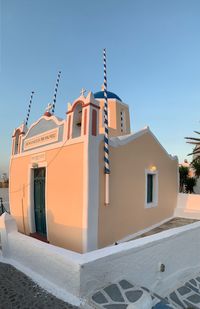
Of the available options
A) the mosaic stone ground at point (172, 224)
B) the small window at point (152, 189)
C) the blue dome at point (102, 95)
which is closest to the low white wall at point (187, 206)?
the mosaic stone ground at point (172, 224)

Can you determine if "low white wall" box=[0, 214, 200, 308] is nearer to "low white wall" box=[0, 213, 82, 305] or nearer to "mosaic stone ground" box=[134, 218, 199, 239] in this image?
"low white wall" box=[0, 213, 82, 305]

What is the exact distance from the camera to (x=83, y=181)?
626 cm

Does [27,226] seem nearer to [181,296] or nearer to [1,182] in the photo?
[181,296]

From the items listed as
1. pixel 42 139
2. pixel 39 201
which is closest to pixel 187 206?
pixel 39 201

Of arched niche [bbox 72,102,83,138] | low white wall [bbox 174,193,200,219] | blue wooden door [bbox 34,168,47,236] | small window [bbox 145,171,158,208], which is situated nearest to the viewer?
arched niche [bbox 72,102,83,138]

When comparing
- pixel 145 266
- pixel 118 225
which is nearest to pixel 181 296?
pixel 145 266

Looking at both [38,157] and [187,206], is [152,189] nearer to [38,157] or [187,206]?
[187,206]

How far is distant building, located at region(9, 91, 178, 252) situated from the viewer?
6391 millimetres

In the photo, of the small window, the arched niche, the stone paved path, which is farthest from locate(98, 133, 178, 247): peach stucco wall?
the stone paved path

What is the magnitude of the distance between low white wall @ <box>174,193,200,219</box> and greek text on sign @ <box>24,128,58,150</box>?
24.7 feet

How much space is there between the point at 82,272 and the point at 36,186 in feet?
17.5

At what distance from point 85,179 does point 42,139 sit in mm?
3196

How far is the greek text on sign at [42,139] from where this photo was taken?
26.0 feet

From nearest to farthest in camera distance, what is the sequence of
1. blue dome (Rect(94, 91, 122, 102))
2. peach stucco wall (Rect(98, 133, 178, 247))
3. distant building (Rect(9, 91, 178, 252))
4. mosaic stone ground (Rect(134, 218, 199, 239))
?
1. distant building (Rect(9, 91, 178, 252))
2. peach stucco wall (Rect(98, 133, 178, 247))
3. mosaic stone ground (Rect(134, 218, 199, 239))
4. blue dome (Rect(94, 91, 122, 102))
